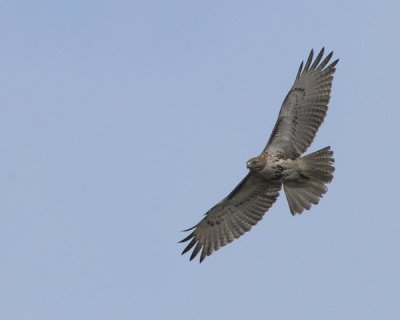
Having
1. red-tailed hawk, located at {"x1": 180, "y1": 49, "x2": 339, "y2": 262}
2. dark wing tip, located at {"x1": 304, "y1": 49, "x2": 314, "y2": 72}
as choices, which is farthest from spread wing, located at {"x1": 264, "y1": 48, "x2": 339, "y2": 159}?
dark wing tip, located at {"x1": 304, "y1": 49, "x2": 314, "y2": 72}

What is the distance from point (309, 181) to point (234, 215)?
195cm

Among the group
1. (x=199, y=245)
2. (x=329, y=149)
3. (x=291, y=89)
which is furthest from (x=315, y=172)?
(x=199, y=245)

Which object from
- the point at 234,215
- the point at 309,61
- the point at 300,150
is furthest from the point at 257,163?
the point at 309,61

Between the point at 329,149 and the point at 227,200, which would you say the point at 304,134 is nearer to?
the point at 329,149

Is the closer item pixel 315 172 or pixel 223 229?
pixel 315 172

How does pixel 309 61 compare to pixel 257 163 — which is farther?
pixel 309 61

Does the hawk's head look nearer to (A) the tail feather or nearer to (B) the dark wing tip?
(A) the tail feather

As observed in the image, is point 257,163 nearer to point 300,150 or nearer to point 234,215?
point 300,150

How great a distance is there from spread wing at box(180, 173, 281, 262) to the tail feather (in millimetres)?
451

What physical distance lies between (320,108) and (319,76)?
655mm

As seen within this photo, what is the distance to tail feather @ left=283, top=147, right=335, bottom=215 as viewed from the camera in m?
18.3

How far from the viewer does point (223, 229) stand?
19.9 meters

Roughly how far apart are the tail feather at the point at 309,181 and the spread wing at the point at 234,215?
1.48 feet

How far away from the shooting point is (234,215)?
19.8 m
